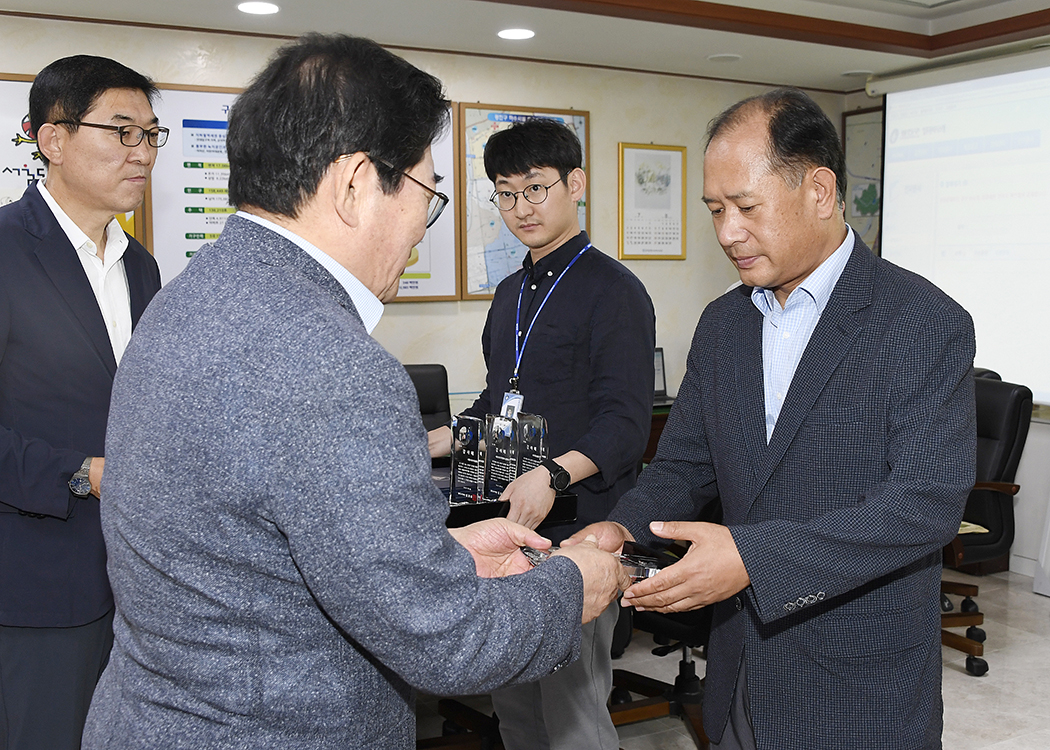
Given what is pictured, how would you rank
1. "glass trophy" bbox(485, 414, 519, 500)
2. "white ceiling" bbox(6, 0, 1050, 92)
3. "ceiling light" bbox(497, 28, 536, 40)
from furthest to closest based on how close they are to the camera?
"ceiling light" bbox(497, 28, 536, 40) → "white ceiling" bbox(6, 0, 1050, 92) → "glass trophy" bbox(485, 414, 519, 500)

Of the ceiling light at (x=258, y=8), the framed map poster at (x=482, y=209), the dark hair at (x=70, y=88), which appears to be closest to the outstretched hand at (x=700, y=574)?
the dark hair at (x=70, y=88)

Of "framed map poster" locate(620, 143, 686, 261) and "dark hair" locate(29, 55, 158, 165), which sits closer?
"dark hair" locate(29, 55, 158, 165)

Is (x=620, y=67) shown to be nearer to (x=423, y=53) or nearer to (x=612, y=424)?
(x=423, y=53)

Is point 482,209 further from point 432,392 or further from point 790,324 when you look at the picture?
point 790,324

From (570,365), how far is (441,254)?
2.55 metres

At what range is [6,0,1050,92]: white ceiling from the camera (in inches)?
154

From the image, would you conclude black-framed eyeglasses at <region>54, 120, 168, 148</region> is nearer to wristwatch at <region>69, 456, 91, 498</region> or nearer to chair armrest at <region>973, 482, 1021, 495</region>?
wristwatch at <region>69, 456, 91, 498</region>

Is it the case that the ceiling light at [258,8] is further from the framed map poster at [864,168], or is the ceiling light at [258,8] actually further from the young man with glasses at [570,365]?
the framed map poster at [864,168]

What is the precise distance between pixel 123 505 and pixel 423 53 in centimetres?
414

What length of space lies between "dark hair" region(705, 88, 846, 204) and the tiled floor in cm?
228

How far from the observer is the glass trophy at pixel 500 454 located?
2.25 meters

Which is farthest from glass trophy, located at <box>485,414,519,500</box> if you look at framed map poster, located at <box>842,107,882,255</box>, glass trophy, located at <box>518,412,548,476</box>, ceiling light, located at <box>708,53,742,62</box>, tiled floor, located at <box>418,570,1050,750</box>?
framed map poster, located at <box>842,107,882,255</box>

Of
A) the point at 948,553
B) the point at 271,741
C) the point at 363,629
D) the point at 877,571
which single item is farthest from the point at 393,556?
the point at 948,553

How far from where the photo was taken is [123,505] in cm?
103
